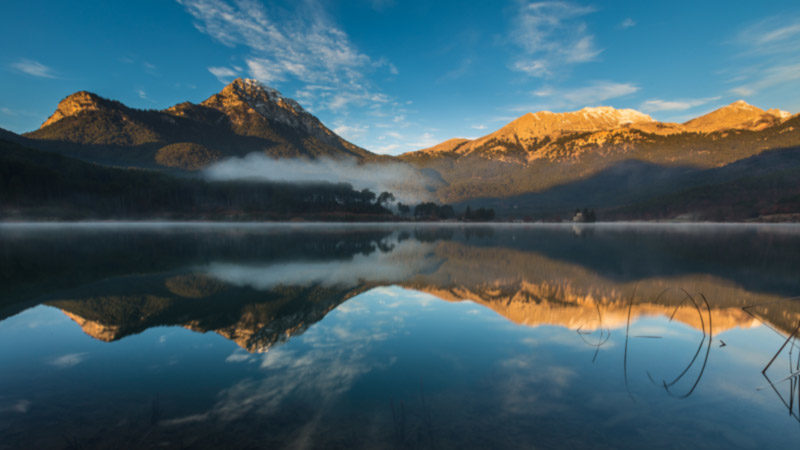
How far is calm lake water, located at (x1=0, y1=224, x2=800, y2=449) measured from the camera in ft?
17.4

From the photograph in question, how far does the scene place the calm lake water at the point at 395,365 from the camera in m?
5.31

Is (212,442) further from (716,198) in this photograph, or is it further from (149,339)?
(716,198)

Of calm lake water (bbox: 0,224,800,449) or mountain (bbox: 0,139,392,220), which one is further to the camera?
mountain (bbox: 0,139,392,220)

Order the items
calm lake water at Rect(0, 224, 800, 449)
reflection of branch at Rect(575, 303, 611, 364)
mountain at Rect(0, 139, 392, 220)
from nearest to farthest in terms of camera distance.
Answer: calm lake water at Rect(0, 224, 800, 449)
reflection of branch at Rect(575, 303, 611, 364)
mountain at Rect(0, 139, 392, 220)

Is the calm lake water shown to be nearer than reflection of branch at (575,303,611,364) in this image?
Yes

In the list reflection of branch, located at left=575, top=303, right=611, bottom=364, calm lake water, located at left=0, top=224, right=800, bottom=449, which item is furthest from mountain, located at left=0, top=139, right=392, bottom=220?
reflection of branch, located at left=575, top=303, right=611, bottom=364

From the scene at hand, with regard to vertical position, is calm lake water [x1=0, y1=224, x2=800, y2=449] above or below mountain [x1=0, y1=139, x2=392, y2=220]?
below

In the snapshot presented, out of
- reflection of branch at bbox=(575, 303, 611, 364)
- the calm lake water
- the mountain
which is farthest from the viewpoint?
the mountain

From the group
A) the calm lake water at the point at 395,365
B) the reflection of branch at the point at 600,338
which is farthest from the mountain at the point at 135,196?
the reflection of branch at the point at 600,338

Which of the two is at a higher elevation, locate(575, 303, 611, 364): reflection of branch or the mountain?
the mountain

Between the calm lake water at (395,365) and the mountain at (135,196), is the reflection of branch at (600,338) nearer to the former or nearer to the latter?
the calm lake water at (395,365)

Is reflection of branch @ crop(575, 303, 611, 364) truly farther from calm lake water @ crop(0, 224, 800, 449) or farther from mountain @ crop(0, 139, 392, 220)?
mountain @ crop(0, 139, 392, 220)

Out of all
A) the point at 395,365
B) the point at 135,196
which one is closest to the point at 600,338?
the point at 395,365

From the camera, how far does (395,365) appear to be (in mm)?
7887
